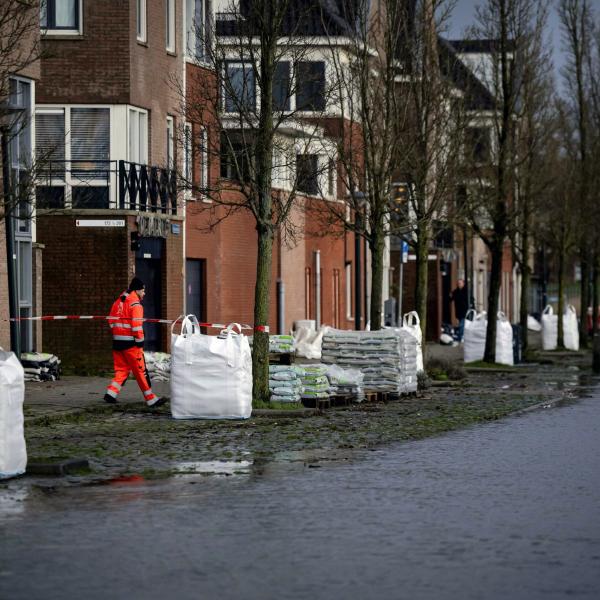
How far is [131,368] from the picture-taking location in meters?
23.3

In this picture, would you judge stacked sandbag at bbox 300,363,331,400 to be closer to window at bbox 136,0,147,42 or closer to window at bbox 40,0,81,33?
window at bbox 40,0,81,33

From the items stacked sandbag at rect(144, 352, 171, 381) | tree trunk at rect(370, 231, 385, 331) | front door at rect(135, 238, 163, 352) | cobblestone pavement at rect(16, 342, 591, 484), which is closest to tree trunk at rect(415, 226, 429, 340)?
tree trunk at rect(370, 231, 385, 331)

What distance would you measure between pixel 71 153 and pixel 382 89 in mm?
7166

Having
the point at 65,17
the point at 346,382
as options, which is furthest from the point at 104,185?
the point at 346,382

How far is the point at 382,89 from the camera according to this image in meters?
32.0

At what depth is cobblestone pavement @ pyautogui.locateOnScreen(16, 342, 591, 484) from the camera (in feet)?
53.2

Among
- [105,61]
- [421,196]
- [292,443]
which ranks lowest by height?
[292,443]

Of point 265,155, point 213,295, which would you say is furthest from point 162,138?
point 265,155

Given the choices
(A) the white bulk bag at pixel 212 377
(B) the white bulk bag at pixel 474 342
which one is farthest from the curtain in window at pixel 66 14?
(A) the white bulk bag at pixel 212 377

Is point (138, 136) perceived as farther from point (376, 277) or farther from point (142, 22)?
point (376, 277)

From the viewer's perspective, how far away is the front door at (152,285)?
117 feet

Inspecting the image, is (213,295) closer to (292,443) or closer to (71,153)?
(71,153)

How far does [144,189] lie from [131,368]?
40.9 feet

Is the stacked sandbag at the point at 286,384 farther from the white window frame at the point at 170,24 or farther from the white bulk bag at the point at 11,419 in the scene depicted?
the white window frame at the point at 170,24
